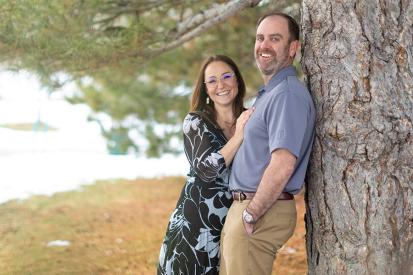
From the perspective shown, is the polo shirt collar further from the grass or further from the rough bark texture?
the grass

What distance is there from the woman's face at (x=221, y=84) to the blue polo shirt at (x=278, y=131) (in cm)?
43

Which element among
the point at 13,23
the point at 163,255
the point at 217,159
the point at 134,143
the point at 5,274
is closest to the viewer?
the point at 217,159

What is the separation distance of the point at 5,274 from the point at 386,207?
3.92 meters

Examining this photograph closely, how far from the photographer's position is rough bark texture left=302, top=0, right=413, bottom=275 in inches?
87.7

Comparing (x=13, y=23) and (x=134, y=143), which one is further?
(x=134, y=143)

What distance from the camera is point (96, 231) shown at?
7473mm

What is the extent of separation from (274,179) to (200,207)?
2.23 ft

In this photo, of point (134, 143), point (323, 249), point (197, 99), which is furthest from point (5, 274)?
point (134, 143)

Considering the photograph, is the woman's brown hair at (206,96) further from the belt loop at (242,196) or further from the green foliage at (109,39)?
the green foliage at (109,39)

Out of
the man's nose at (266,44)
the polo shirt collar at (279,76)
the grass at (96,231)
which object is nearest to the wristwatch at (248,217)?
the polo shirt collar at (279,76)

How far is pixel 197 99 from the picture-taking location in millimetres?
2916

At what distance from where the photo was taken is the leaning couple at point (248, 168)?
2.16 meters

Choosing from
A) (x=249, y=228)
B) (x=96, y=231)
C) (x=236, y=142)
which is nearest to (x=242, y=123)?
(x=236, y=142)

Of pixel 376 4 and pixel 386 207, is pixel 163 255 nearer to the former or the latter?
pixel 386 207
